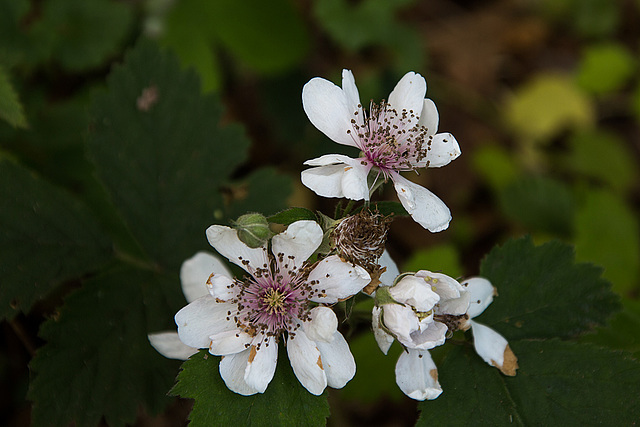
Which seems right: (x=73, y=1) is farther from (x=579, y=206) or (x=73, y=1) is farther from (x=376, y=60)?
(x=579, y=206)

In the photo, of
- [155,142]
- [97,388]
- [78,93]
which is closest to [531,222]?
[155,142]

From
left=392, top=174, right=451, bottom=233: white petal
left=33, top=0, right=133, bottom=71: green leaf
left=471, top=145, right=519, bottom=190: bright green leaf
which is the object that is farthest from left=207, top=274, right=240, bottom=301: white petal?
left=471, top=145, right=519, bottom=190: bright green leaf

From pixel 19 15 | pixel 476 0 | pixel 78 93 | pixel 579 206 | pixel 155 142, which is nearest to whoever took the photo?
pixel 155 142

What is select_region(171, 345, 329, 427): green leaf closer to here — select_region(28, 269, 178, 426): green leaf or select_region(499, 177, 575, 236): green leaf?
select_region(28, 269, 178, 426): green leaf

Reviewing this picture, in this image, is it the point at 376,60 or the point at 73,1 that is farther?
the point at 376,60

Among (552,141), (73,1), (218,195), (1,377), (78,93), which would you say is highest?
(552,141)

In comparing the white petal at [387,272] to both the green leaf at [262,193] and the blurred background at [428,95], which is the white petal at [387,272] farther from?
the green leaf at [262,193]

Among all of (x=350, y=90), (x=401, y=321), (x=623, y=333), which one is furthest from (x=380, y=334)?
(x=623, y=333)

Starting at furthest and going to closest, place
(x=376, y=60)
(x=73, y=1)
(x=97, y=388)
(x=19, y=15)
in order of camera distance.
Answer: (x=376, y=60) < (x=73, y=1) < (x=19, y=15) < (x=97, y=388)

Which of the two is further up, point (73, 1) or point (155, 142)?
point (73, 1)
